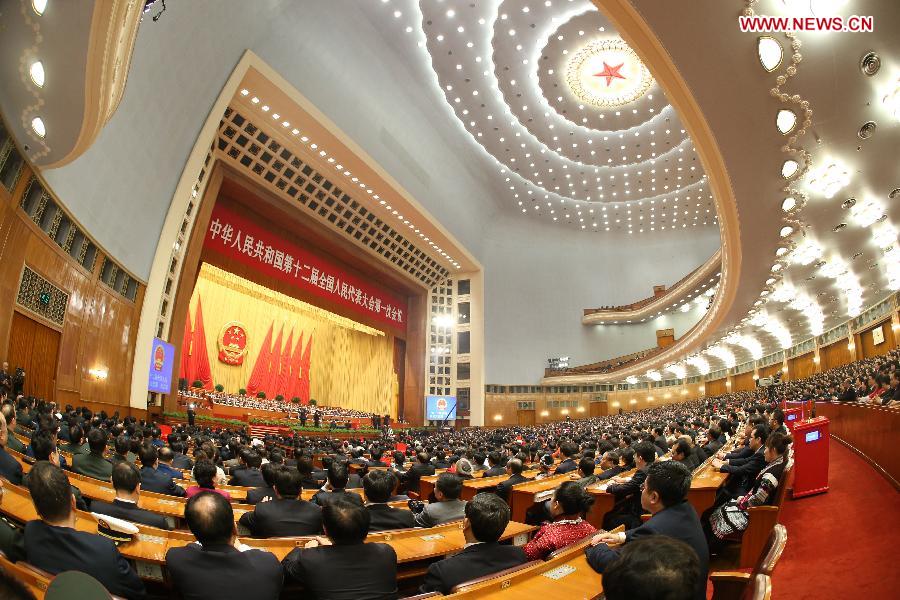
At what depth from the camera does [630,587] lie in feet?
3.58

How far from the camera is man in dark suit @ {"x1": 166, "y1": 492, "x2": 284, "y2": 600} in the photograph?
70.6 inches

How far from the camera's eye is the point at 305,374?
2520 centimetres

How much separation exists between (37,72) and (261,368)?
59.2 ft

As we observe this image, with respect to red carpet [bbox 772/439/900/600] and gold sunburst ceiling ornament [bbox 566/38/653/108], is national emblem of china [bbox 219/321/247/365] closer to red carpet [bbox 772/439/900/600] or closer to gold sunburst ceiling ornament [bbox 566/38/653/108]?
gold sunburst ceiling ornament [bbox 566/38/653/108]

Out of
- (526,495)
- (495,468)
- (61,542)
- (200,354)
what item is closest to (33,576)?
(61,542)

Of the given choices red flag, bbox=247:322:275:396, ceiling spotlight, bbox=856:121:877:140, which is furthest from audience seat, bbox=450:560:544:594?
red flag, bbox=247:322:275:396

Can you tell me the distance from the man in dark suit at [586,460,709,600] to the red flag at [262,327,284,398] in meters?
22.7

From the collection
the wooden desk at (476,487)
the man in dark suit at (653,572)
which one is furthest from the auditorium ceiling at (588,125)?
the man in dark suit at (653,572)

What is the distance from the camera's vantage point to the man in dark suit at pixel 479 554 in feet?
6.70

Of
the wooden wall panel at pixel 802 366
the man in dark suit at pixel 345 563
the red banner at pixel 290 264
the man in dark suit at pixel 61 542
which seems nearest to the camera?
the man in dark suit at pixel 61 542

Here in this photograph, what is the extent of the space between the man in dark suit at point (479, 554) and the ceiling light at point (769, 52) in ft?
19.2

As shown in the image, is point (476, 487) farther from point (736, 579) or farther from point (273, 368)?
point (273, 368)

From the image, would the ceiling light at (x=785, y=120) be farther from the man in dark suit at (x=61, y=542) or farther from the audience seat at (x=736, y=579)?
the man in dark suit at (x=61, y=542)

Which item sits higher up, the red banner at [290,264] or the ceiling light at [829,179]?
the red banner at [290,264]
